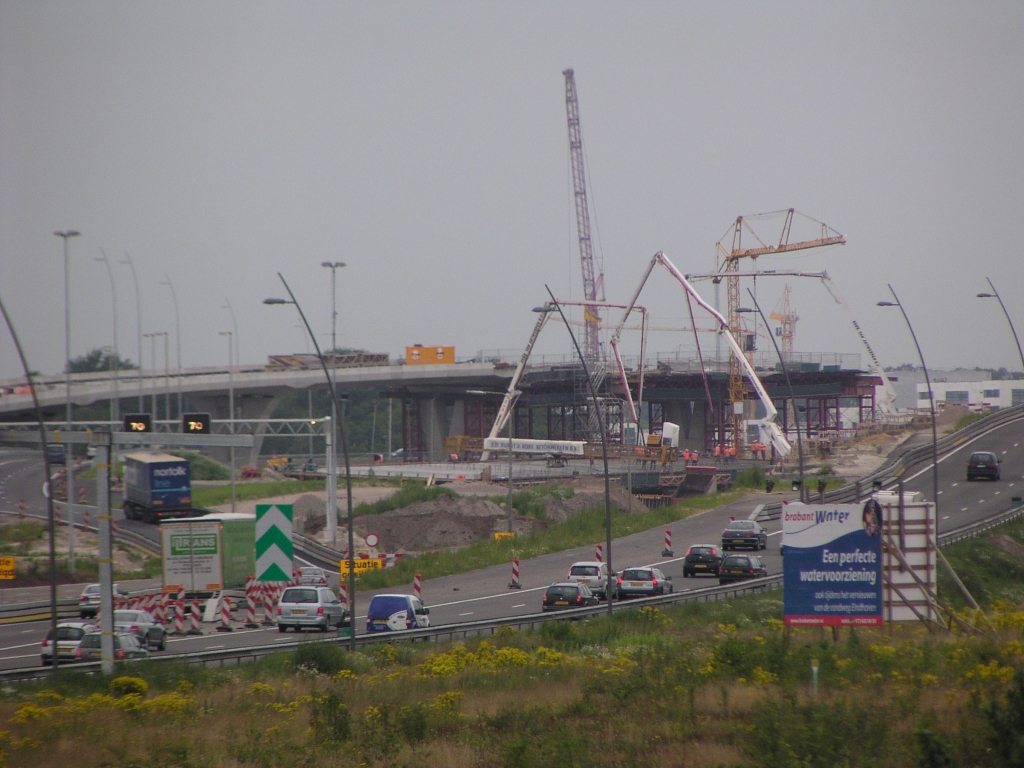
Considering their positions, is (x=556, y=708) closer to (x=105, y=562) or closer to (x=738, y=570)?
(x=105, y=562)

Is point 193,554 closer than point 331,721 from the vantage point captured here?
No

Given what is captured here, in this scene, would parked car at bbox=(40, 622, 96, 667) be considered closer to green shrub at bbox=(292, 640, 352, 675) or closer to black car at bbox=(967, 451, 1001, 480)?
green shrub at bbox=(292, 640, 352, 675)

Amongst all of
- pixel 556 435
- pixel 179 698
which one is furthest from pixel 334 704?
pixel 556 435

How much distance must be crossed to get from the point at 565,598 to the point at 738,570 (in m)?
8.80

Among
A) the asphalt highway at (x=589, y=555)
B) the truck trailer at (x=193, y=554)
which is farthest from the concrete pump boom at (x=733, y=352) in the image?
the truck trailer at (x=193, y=554)

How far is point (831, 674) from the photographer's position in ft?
60.4

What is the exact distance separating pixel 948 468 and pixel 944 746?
57387 millimetres

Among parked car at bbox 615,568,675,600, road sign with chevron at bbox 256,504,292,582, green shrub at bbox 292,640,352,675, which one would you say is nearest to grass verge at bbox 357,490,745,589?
road sign with chevron at bbox 256,504,292,582

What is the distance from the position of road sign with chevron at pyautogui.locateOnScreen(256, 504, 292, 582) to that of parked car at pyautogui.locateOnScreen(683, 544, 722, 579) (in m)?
16.6

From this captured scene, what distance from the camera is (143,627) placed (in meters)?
26.3

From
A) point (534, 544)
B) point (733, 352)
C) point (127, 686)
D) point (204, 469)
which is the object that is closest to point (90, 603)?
point (127, 686)

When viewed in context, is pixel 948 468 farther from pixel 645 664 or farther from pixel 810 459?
pixel 645 664

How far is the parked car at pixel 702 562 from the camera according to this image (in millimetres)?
40281

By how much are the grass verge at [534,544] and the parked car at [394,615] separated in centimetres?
1173
